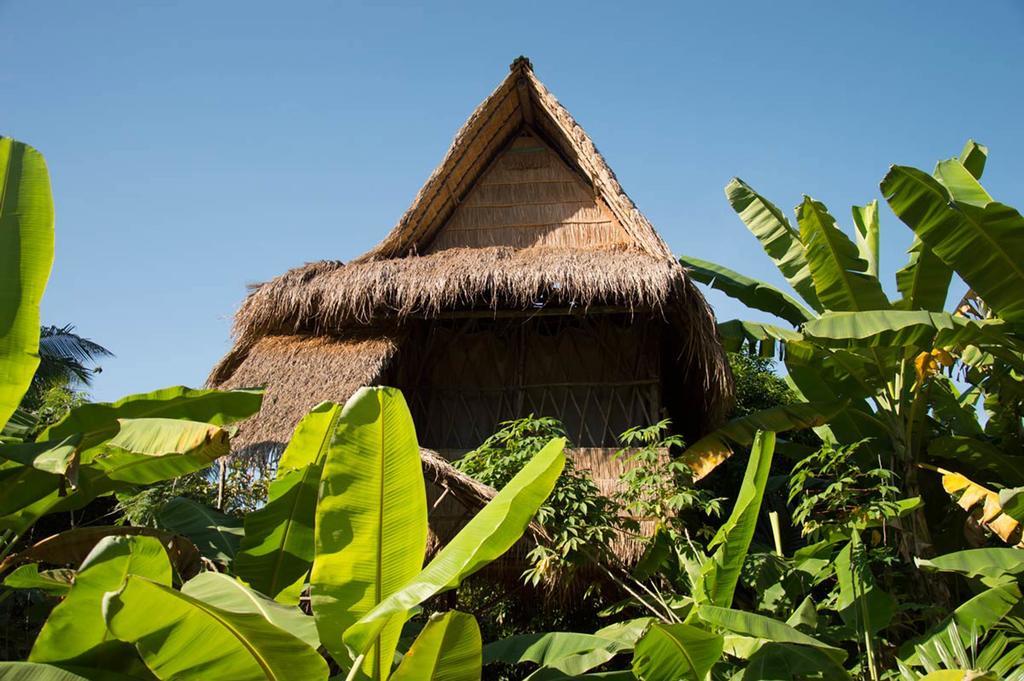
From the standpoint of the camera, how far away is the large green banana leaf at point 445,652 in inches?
133

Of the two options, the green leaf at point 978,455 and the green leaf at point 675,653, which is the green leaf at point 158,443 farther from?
the green leaf at point 978,455

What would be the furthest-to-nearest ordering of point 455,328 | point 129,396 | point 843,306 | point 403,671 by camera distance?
1. point 455,328
2. point 843,306
3. point 129,396
4. point 403,671

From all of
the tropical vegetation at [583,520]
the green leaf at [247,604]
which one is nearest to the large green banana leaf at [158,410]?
the tropical vegetation at [583,520]

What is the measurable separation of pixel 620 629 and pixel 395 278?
3223 mm

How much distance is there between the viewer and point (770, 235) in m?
7.29

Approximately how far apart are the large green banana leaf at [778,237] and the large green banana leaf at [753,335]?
1.25ft

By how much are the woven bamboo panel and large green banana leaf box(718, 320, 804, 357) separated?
1171 mm

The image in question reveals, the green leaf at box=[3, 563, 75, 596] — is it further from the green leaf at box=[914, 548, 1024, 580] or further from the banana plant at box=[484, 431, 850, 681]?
the green leaf at box=[914, 548, 1024, 580]

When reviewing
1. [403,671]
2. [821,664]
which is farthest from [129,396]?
[821,664]

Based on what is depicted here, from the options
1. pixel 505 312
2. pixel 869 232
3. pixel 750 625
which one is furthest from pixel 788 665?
pixel 869 232

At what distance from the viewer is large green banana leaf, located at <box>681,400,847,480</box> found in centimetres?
684

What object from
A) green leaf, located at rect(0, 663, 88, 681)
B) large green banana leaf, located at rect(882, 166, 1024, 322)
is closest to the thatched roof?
large green banana leaf, located at rect(882, 166, 1024, 322)

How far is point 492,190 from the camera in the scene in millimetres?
8250

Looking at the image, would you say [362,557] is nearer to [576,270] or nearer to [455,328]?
[576,270]
